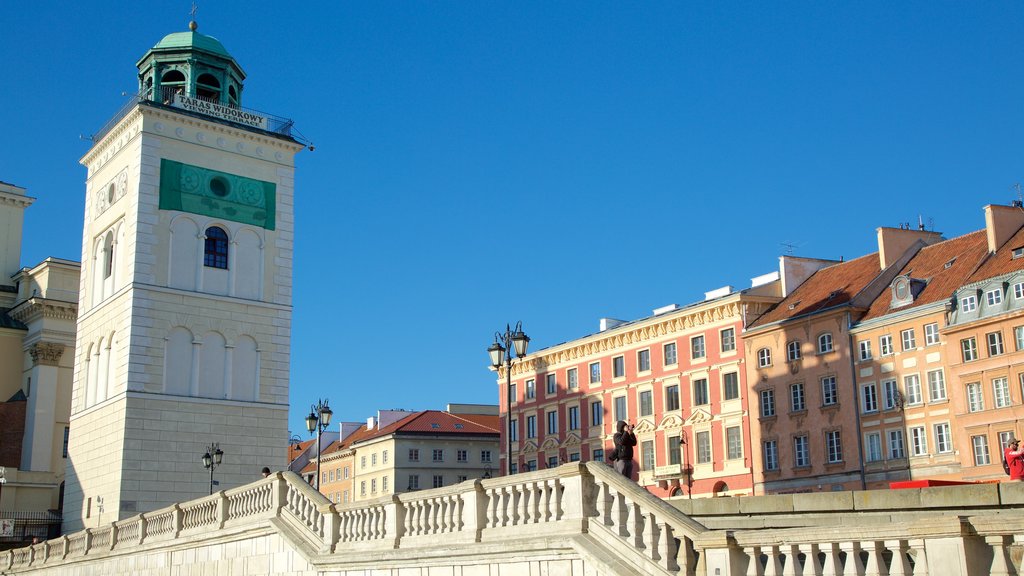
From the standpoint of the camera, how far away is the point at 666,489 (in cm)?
6091

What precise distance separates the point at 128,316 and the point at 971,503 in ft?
121

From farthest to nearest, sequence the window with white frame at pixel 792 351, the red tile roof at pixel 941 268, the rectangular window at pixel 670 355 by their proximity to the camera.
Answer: the rectangular window at pixel 670 355 → the window with white frame at pixel 792 351 → the red tile roof at pixel 941 268

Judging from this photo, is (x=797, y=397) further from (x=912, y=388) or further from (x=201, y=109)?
(x=201, y=109)

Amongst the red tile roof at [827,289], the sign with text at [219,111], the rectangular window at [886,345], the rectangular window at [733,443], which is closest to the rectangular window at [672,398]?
the rectangular window at [733,443]

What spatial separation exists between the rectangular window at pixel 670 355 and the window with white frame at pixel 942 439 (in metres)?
16.7

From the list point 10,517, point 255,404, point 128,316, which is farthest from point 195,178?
point 10,517

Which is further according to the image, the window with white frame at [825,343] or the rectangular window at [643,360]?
the rectangular window at [643,360]

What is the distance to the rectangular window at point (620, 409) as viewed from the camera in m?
65.1

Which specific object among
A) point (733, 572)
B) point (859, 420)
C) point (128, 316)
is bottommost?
point (733, 572)

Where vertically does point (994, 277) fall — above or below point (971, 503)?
above

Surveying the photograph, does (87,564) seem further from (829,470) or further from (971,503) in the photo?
(829,470)

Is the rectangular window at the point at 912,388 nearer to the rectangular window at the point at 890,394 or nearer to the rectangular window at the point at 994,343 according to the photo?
the rectangular window at the point at 890,394

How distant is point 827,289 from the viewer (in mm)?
58031

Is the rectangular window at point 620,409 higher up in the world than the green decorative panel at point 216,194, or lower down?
lower down
